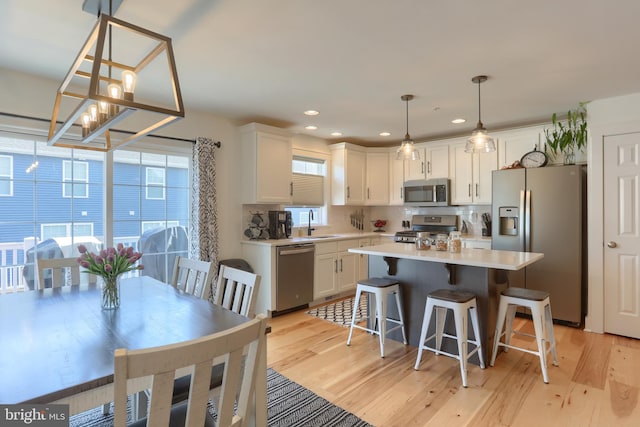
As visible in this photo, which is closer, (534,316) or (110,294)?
(110,294)

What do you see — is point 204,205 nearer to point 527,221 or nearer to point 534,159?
point 527,221

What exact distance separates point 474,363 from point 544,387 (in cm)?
50

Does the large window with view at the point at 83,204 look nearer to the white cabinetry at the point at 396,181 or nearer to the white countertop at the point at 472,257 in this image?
the white countertop at the point at 472,257

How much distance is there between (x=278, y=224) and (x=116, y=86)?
9.93 ft

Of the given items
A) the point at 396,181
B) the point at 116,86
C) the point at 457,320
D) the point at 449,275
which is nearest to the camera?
the point at 116,86

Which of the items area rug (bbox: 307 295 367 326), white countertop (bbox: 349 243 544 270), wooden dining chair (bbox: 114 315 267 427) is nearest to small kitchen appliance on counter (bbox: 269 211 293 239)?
area rug (bbox: 307 295 367 326)

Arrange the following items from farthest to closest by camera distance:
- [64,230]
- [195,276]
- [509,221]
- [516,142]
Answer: [516,142] < [509,221] < [64,230] < [195,276]

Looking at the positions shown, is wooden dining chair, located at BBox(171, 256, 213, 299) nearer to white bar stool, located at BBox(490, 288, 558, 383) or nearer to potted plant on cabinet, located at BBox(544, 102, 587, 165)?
white bar stool, located at BBox(490, 288, 558, 383)

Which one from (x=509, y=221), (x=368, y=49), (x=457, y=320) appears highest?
(x=368, y=49)

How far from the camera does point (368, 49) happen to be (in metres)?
2.43

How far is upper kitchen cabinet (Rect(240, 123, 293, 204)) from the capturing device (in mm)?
4180

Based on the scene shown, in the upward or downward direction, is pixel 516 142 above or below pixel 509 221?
above

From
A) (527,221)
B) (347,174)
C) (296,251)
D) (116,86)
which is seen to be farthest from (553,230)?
(116,86)

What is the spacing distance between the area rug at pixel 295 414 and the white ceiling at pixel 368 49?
2354mm
